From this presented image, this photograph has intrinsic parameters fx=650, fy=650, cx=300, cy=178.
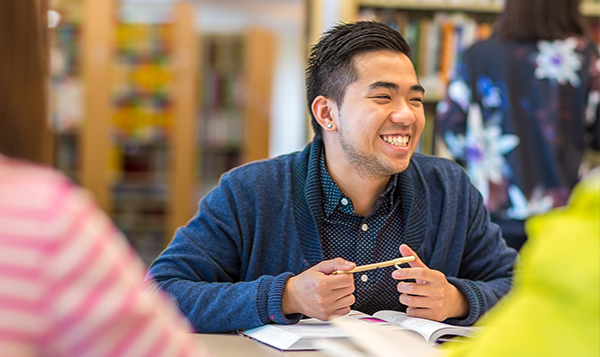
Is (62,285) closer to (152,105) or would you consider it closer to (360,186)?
(360,186)

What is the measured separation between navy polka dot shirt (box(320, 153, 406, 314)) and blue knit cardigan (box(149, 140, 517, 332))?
0.03 metres

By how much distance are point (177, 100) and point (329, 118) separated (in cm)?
351

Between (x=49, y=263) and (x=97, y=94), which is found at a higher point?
(x=49, y=263)

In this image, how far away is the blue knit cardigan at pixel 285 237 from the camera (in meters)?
1.30

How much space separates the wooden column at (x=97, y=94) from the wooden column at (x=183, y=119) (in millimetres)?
479

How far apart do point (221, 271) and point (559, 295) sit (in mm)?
957

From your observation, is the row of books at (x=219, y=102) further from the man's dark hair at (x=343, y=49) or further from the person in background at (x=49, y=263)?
the person in background at (x=49, y=263)

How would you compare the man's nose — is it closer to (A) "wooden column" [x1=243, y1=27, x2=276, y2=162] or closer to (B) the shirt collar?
(B) the shirt collar

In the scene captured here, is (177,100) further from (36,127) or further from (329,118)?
(36,127)

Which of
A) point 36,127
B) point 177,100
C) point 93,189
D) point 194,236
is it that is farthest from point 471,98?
point 93,189

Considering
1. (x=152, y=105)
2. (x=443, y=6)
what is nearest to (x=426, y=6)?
(x=443, y=6)

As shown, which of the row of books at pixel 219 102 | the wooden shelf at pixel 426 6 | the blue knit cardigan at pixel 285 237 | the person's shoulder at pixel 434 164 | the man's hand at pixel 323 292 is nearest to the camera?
the man's hand at pixel 323 292

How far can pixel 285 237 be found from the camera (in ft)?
4.63

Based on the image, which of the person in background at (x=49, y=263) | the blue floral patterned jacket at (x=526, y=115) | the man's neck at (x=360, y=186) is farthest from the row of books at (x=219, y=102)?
the person in background at (x=49, y=263)
